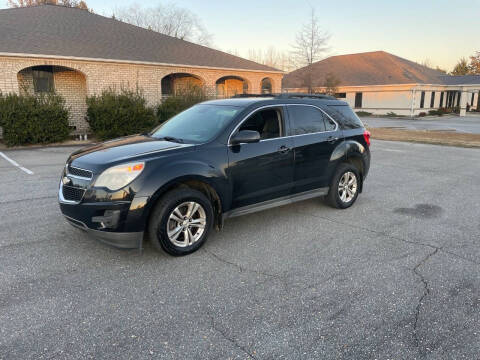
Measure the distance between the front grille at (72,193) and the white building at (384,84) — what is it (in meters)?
33.9

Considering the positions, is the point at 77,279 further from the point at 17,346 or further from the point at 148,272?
the point at 17,346

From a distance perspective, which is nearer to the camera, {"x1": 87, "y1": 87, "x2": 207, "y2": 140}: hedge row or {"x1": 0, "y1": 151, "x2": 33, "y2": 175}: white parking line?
{"x1": 0, "y1": 151, "x2": 33, "y2": 175}: white parking line

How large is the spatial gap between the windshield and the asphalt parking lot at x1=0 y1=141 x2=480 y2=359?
4.56 feet

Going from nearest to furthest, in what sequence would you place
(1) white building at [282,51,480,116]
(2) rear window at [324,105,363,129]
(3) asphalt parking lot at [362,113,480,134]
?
(2) rear window at [324,105,363,129], (3) asphalt parking lot at [362,113,480,134], (1) white building at [282,51,480,116]

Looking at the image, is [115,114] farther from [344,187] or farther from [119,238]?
[119,238]

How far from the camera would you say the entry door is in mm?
4566

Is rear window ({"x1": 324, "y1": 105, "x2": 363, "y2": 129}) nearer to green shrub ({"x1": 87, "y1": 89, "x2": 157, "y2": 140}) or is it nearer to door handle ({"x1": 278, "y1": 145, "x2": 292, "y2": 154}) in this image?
door handle ({"x1": 278, "y1": 145, "x2": 292, "y2": 154})

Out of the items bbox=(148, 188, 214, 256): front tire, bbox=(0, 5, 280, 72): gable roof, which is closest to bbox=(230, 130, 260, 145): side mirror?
bbox=(148, 188, 214, 256): front tire

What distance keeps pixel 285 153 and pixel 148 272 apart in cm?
242

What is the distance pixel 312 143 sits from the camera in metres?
5.40

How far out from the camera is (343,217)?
569 cm

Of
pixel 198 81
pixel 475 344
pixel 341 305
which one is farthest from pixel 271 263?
pixel 198 81

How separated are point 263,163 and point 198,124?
1072mm

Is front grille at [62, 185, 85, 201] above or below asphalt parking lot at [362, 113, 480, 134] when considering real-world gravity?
above
